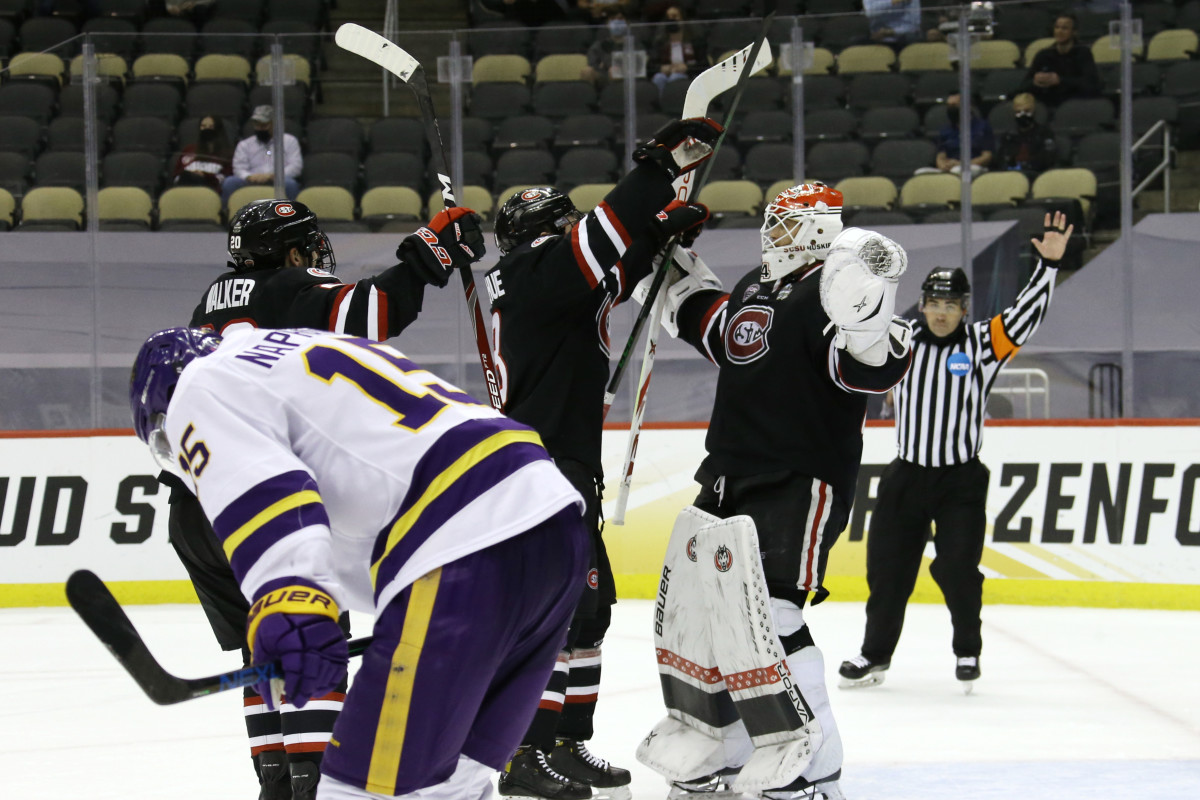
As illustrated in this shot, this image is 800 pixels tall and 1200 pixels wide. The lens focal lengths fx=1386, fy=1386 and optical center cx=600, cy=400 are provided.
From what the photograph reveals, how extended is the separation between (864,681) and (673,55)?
3.54 m

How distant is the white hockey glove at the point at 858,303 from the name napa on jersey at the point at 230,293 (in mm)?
1153

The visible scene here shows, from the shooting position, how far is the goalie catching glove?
8.68 feet

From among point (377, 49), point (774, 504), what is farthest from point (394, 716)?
point (377, 49)

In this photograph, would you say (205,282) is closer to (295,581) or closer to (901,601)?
(901,601)

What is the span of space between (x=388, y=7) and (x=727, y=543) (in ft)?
21.1

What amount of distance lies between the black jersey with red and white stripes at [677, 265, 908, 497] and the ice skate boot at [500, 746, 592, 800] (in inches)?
28.3

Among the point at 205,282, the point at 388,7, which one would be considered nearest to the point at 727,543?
the point at 205,282

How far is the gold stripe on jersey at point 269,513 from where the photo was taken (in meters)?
1.57

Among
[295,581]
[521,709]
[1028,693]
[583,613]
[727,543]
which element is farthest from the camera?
[1028,693]

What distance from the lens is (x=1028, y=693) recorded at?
4.21m

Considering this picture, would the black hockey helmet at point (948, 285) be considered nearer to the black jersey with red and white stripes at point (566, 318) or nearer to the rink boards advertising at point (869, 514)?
the rink boards advertising at point (869, 514)

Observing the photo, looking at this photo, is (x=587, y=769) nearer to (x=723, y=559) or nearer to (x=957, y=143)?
(x=723, y=559)

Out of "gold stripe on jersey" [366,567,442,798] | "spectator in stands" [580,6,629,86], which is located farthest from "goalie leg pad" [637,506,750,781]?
"spectator in stands" [580,6,629,86]

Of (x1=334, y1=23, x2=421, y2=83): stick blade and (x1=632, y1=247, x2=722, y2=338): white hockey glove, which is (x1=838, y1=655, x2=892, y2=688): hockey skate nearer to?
(x1=632, y1=247, x2=722, y2=338): white hockey glove
